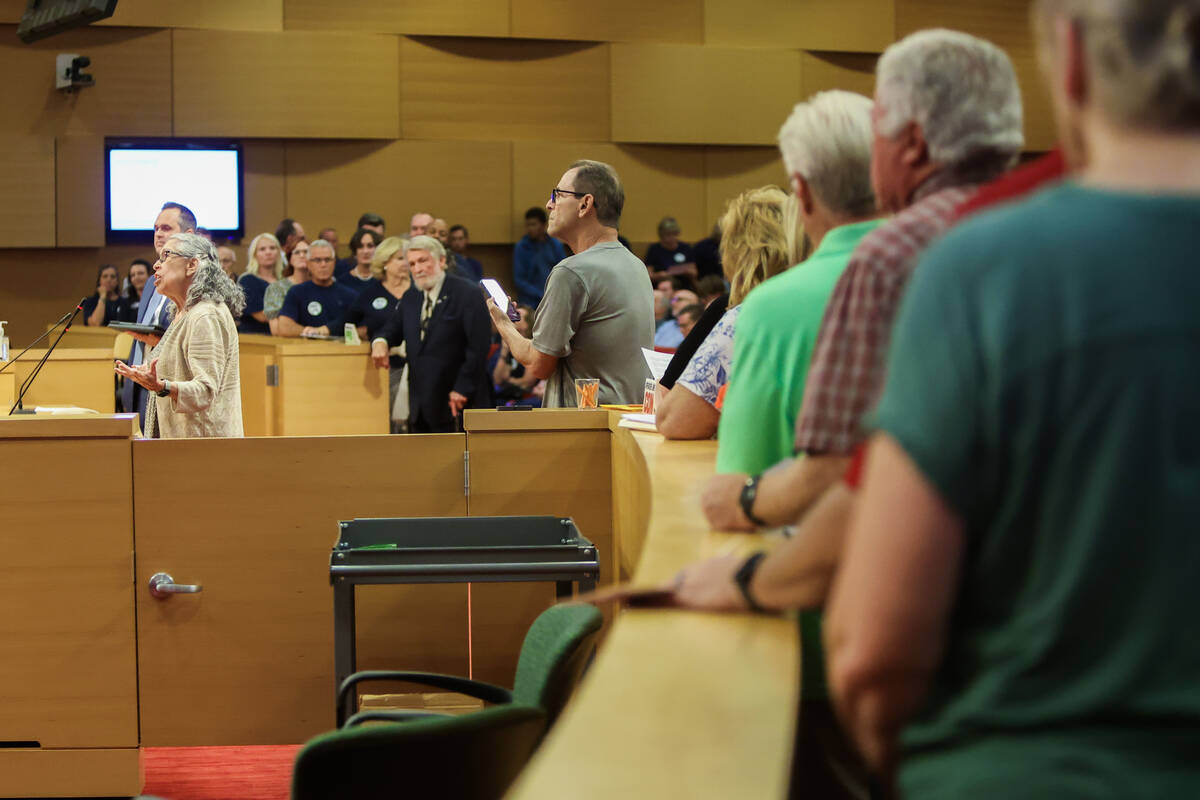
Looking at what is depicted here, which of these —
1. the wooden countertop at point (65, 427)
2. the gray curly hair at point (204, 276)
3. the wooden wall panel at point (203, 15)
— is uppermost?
the wooden wall panel at point (203, 15)

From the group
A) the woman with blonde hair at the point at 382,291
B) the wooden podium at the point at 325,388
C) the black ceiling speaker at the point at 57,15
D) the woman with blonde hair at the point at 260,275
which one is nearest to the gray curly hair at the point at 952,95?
the wooden podium at the point at 325,388

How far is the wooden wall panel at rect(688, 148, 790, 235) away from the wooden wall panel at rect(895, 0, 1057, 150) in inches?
64.4

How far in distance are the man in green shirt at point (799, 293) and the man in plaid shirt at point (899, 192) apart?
0.19 metres

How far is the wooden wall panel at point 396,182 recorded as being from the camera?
10.9 m

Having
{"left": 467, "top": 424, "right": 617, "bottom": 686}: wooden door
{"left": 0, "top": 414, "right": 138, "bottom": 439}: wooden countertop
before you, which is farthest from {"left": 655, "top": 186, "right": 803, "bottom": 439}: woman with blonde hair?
{"left": 0, "top": 414, "right": 138, "bottom": 439}: wooden countertop

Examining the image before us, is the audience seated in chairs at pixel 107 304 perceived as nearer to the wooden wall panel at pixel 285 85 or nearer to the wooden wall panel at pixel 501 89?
the wooden wall panel at pixel 285 85

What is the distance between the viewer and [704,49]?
11320 millimetres

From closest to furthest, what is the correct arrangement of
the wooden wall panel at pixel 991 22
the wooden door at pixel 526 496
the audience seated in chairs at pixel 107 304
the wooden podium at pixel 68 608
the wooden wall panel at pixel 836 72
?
the wooden podium at pixel 68 608
the wooden door at pixel 526 496
the audience seated in chairs at pixel 107 304
the wooden wall panel at pixel 836 72
the wooden wall panel at pixel 991 22

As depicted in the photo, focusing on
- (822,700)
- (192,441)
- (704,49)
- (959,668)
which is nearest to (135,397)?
(192,441)

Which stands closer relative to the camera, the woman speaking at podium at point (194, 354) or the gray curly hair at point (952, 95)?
the gray curly hair at point (952, 95)

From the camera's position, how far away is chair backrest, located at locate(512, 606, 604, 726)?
1.90 metres

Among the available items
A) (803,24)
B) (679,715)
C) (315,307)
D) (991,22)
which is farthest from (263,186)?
(679,715)

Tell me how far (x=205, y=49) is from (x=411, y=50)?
164cm

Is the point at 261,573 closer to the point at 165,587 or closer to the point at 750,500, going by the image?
the point at 165,587
